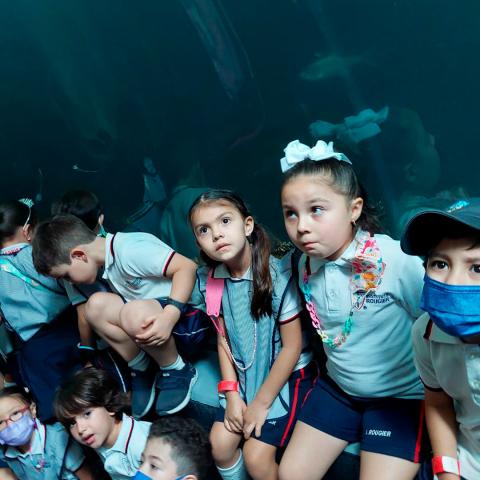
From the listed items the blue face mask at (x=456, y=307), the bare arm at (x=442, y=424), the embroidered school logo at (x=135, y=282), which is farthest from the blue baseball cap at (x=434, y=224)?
the embroidered school logo at (x=135, y=282)

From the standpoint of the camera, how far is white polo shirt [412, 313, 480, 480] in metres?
1.26

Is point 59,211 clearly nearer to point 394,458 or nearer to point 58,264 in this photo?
point 58,264

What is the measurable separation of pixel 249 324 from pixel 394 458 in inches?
27.6

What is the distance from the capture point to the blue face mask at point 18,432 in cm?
218

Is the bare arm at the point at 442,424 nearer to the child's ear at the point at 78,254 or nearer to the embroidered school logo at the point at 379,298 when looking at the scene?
the embroidered school logo at the point at 379,298

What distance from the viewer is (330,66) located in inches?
116

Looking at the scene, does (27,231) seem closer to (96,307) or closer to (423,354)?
Result: (96,307)

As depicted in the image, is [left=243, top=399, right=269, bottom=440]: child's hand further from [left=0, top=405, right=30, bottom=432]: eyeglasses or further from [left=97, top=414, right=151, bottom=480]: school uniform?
[left=0, top=405, right=30, bottom=432]: eyeglasses

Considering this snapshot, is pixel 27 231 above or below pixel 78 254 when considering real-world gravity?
above

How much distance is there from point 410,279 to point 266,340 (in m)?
0.64

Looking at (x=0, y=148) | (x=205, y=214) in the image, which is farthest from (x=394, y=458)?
(x=0, y=148)

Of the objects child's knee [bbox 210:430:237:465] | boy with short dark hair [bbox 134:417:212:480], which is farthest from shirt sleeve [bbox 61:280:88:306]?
child's knee [bbox 210:430:237:465]

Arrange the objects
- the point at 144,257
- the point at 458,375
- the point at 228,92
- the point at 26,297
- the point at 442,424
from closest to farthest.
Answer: the point at 458,375 → the point at 442,424 → the point at 144,257 → the point at 26,297 → the point at 228,92

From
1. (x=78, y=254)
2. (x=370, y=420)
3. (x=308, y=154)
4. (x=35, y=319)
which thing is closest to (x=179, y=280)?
(x=78, y=254)
